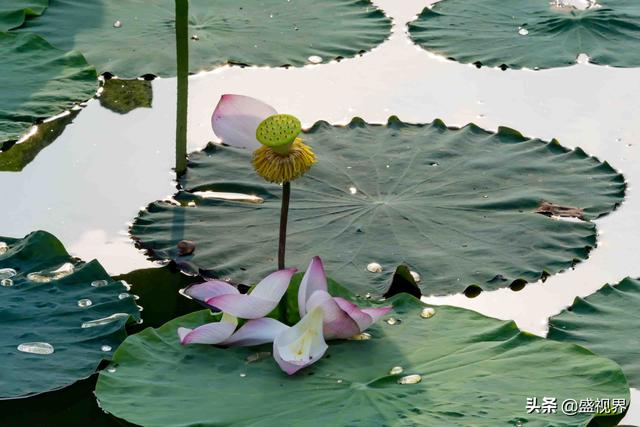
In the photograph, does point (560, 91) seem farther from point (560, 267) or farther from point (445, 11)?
point (560, 267)

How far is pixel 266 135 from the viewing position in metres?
2.14

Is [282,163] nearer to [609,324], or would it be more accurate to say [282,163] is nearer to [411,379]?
[411,379]

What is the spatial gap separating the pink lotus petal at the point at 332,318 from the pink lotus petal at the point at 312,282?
2cm

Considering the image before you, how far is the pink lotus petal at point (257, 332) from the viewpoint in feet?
6.85

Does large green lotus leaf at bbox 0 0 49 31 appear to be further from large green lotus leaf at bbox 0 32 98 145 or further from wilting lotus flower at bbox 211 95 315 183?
wilting lotus flower at bbox 211 95 315 183

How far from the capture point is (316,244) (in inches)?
103

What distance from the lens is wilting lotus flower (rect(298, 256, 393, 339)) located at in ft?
6.77

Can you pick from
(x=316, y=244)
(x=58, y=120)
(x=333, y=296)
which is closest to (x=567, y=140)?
(x=316, y=244)

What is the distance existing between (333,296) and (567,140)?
120cm

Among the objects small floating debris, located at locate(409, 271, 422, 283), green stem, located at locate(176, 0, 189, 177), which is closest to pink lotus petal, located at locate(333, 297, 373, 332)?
small floating debris, located at locate(409, 271, 422, 283)

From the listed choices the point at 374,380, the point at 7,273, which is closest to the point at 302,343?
the point at 374,380

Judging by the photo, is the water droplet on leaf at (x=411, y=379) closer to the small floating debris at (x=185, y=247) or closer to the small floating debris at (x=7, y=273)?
the small floating debris at (x=185, y=247)

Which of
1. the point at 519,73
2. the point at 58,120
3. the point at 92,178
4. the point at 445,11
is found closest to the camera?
the point at 92,178

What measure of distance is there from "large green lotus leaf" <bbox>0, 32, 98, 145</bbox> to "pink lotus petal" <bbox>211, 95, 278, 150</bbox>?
1.06 meters
